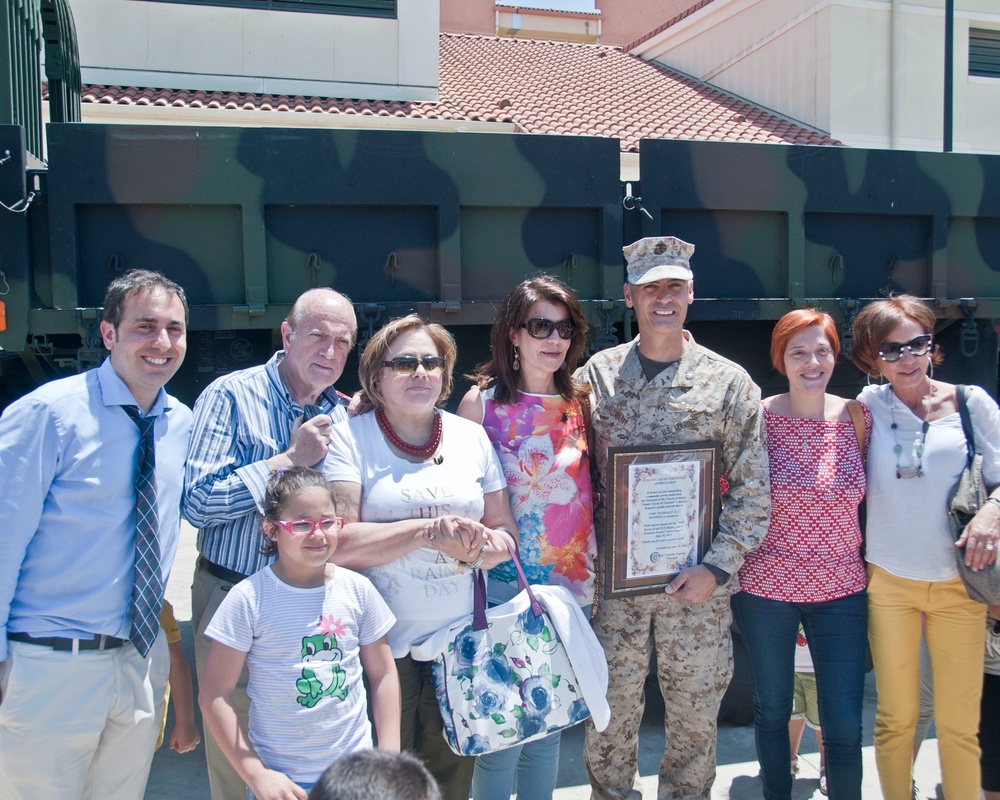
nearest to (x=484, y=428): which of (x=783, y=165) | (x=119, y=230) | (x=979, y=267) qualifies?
Result: (x=119, y=230)

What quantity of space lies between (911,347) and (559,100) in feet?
39.4

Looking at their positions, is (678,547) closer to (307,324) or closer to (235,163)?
(307,324)

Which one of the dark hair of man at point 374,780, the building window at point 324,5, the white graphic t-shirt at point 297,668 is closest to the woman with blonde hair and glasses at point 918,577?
the white graphic t-shirt at point 297,668

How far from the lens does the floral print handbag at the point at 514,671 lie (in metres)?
2.10

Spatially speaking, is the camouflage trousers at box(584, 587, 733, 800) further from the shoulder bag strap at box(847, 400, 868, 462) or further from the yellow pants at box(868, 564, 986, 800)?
the shoulder bag strap at box(847, 400, 868, 462)

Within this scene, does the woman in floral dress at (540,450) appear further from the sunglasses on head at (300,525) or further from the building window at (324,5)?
the building window at (324,5)

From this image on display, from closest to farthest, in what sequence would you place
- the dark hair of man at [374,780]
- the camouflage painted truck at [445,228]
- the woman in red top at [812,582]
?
the dark hair of man at [374,780] → the woman in red top at [812,582] → the camouflage painted truck at [445,228]

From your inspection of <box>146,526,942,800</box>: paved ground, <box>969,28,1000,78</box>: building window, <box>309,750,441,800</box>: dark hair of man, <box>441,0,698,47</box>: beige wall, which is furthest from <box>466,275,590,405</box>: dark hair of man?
<box>441,0,698,47</box>: beige wall

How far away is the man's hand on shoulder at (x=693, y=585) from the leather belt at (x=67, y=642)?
147 centimetres

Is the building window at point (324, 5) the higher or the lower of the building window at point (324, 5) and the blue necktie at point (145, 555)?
the higher

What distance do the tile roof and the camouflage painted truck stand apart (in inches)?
240

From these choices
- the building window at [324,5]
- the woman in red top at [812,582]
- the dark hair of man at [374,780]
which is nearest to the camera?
the dark hair of man at [374,780]

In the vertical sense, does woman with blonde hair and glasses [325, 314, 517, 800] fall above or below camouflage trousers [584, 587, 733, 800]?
above

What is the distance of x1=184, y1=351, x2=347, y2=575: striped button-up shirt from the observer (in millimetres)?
2172
